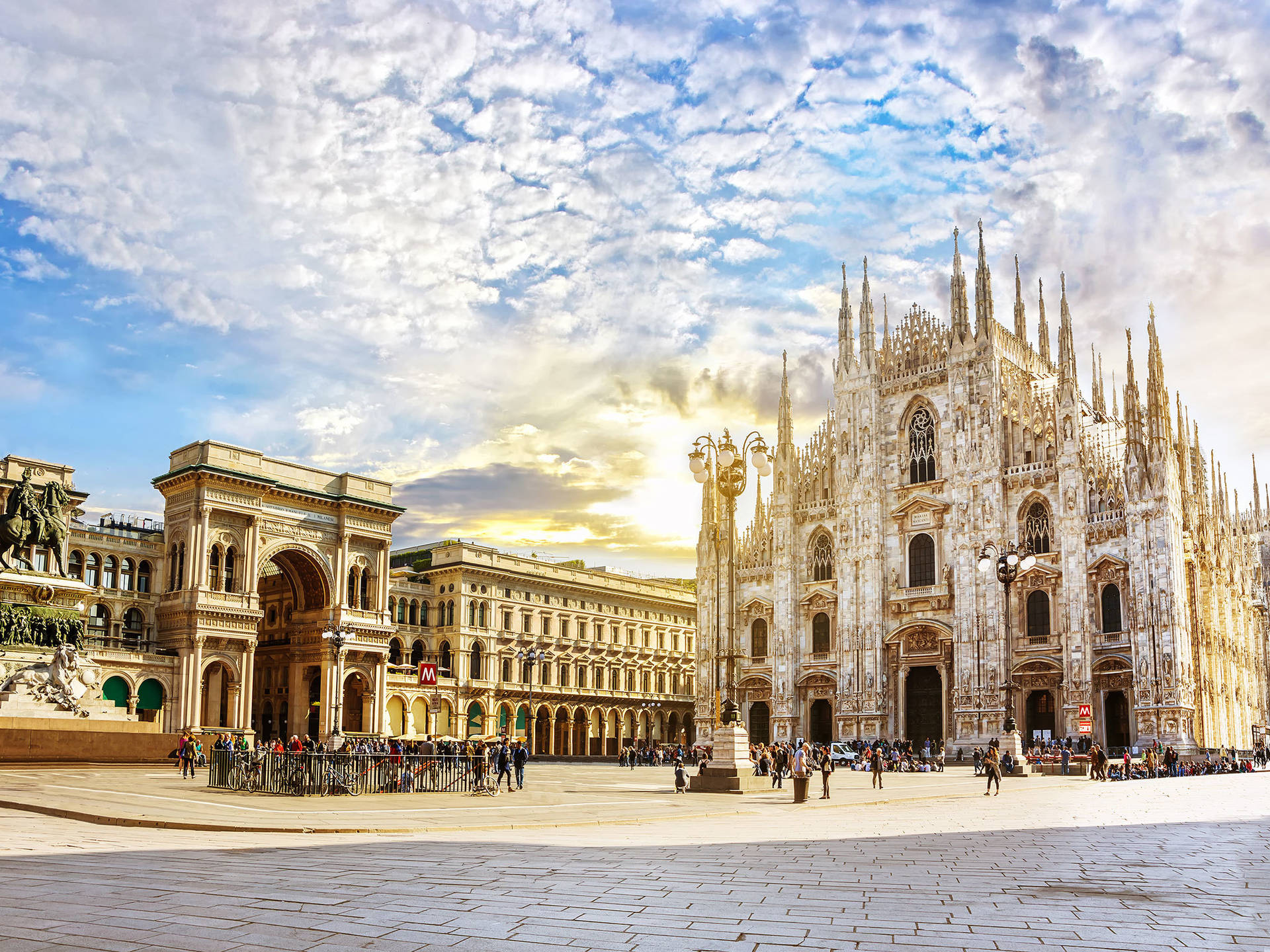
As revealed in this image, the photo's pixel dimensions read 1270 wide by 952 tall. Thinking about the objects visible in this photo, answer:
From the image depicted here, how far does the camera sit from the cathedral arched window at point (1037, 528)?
57281 millimetres

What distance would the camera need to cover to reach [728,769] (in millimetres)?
27375

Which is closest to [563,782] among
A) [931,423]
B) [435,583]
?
[931,423]

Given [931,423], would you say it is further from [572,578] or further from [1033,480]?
[572,578]

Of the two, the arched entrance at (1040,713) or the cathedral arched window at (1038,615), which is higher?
the cathedral arched window at (1038,615)

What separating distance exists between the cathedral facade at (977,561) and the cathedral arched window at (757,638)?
13 centimetres

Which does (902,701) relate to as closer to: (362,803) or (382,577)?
(382,577)

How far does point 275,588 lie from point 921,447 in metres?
39.4

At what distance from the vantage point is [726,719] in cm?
2753

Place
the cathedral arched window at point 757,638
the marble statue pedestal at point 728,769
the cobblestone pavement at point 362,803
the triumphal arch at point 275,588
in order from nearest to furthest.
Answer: the cobblestone pavement at point 362,803
the marble statue pedestal at point 728,769
the triumphal arch at point 275,588
the cathedral arched window at point 757,638

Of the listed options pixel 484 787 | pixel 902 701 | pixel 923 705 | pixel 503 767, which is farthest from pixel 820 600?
pixel 484 787

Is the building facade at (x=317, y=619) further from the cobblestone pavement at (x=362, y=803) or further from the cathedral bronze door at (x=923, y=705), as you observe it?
the cathedral bronze door at (x=923, y=705)

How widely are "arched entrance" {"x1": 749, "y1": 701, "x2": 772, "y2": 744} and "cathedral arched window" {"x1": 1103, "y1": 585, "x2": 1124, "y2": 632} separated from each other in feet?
68.0

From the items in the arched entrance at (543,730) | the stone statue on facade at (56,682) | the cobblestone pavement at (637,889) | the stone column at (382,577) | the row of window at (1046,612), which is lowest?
the arched entrance at (543,730)

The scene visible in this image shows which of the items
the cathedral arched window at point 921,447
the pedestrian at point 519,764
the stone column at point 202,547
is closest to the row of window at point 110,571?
the stone column at point 202,547
